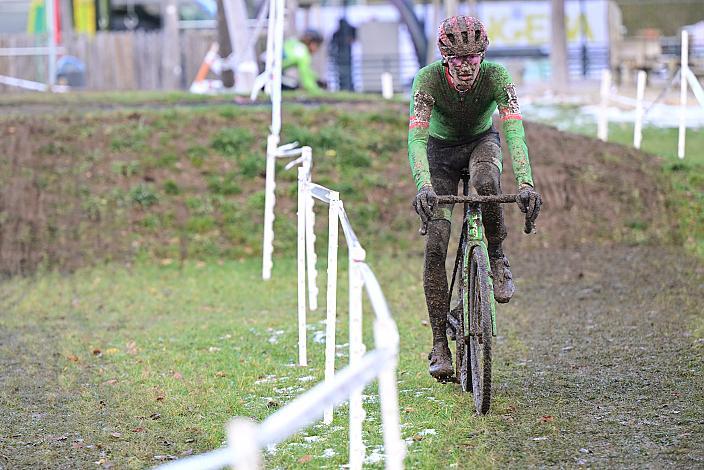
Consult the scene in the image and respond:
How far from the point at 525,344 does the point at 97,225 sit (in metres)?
7.38

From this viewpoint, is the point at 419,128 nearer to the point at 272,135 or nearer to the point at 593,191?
the point at 272,135

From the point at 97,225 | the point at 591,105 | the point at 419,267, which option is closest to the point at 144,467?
the point at 419,267

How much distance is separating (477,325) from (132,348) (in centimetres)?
389

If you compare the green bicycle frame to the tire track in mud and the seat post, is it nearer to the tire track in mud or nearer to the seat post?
the seat post

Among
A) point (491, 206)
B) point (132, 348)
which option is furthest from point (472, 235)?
point (132, 348)

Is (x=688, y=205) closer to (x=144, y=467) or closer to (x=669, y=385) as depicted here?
(x=669, y=385)

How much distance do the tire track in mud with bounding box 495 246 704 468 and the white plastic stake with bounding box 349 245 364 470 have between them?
1069mm

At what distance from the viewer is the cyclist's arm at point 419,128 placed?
646cm

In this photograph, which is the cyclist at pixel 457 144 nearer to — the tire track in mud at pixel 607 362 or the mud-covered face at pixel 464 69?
the mud-covered face at pixel 464 69

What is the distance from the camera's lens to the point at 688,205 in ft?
47.4

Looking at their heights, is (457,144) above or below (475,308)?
above

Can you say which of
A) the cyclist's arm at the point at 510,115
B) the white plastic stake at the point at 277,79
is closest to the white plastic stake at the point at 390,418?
the cyclist's arm at the point at 510,115

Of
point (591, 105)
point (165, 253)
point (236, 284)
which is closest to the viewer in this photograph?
point (236, 284)

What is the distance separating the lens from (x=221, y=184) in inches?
602
